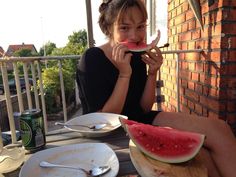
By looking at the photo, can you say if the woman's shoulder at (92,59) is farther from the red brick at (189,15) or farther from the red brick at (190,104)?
the red brick at (190,104)

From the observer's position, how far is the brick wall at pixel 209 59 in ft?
6.65

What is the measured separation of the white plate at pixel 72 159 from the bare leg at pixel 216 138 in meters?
0.60

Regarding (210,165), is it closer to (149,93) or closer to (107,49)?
(149,93)

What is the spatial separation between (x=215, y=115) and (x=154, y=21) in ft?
11.2

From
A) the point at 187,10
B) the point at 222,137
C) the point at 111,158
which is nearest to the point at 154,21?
the point at 187,10

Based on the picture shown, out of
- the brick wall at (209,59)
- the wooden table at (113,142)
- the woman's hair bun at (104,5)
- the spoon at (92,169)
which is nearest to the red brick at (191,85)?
the brick wall at (209,59)

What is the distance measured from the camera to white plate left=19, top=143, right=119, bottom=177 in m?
0.97

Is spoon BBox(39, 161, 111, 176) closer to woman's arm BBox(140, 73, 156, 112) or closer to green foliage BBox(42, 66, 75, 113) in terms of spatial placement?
woman's arm BBox(140, 73, 156, 112)

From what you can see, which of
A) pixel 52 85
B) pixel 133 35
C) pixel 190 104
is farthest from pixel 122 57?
pixel 52 85

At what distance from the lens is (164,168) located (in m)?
0.90

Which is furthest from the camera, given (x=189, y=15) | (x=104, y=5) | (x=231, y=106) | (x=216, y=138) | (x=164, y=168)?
(x=189, y=15)

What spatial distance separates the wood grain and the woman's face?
1081 mm

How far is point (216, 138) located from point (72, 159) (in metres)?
0.81

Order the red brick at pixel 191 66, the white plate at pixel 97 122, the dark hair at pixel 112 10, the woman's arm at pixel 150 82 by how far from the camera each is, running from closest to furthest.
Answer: the white plate at pixel 97 122 < the dark hair at pixel 112 10 < the woman's arm at pixel 150 82 < the red brick at pixel 191 66
